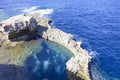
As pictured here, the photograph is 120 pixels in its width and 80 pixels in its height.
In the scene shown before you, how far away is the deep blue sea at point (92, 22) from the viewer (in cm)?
8169

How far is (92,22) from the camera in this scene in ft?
369

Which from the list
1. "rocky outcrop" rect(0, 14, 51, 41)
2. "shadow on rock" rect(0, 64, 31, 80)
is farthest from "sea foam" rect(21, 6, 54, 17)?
"shadow on rock" rect(0, 64, 31, 80)

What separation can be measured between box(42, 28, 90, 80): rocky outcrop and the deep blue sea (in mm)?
2661

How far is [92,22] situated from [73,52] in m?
27.9

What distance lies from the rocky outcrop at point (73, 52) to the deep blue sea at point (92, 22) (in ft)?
8.73

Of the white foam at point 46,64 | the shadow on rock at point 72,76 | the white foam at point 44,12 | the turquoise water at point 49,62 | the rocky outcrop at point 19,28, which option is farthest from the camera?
the white foam at point 44,12

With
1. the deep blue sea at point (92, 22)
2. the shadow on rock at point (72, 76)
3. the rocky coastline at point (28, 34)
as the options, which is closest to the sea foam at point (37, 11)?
the deep blue sea at point (92, 22)

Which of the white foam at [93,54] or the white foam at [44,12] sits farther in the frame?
the white foam at [44,12]

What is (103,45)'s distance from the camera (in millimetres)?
92375

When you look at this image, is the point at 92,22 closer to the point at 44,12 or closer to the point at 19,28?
the point at 44,12

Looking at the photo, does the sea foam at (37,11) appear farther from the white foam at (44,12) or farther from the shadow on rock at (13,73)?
the shadow on rock at (13,73)

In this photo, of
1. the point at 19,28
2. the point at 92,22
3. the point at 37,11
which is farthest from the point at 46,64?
the point at 37,11

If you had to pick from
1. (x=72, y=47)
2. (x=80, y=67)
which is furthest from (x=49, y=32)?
(x=80, y=67)

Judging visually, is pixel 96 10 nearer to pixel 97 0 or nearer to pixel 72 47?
pixel 97 0
